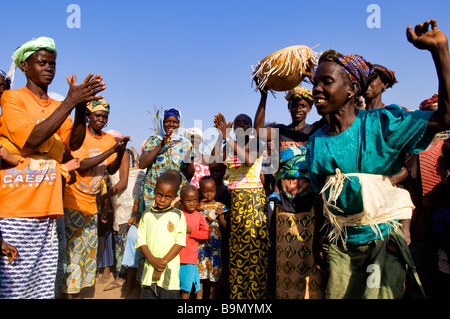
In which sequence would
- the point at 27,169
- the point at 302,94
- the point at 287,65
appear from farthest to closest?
the point at 302,94 < the point at 287,65 < the point at 27,169

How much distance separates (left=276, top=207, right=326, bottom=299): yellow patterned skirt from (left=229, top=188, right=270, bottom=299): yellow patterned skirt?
0.37 meters

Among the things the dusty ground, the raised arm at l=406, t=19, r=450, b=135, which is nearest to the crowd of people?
the raised arm at l=406, t=19, r=450, b=135

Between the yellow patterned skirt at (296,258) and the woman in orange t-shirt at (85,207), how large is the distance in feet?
6.88

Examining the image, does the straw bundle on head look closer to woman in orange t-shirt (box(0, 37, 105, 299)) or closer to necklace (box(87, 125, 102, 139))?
woman in orange t-shirt (box(0, 37, 105, 299))

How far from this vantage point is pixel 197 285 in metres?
4.25

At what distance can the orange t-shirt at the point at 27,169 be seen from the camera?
296cm

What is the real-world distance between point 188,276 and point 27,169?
2.14 metres

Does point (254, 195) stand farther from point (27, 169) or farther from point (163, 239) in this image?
point (27, 169)

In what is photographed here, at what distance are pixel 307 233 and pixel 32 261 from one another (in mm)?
2659

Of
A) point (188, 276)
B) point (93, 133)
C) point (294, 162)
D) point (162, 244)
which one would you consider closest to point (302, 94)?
point (294, 162)

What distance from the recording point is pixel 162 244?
387 cm
